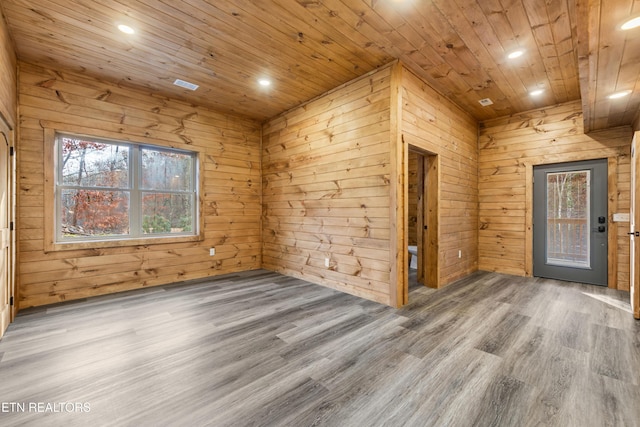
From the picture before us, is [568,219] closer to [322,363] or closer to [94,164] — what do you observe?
[322,363]

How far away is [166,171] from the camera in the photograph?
4.29 metres

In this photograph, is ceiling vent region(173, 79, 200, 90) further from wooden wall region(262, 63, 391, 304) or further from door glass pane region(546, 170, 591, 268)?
door glass pane region(546, 170, 591, 268)

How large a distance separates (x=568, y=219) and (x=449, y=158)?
6.88ft

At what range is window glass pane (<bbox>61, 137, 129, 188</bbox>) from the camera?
351 cm

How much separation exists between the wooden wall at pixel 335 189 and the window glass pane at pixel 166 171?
1332 millimetres

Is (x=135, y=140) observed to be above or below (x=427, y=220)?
above

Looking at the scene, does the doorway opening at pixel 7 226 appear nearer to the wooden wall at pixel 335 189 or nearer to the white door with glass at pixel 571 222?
the wooden wall at pixel 335 189

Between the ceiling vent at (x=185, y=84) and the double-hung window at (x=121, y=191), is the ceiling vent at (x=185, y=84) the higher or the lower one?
the higher one

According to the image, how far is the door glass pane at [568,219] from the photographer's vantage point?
164 inches

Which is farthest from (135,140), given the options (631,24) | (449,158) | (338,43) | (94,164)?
(631,24)

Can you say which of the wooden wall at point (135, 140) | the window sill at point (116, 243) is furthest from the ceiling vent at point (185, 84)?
the window sill at point (116, 243)

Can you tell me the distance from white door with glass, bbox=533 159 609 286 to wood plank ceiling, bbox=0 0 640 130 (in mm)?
772

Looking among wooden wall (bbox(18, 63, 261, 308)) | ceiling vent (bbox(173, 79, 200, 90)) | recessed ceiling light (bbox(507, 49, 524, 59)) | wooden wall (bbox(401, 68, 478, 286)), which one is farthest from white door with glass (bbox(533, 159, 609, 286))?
ceiling vent (bbox(173, 79, 200, 90))

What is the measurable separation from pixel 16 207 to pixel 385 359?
4.03 m
